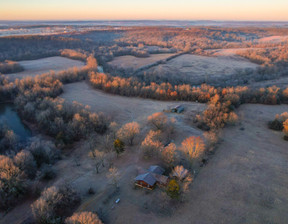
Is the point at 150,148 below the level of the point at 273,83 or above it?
above

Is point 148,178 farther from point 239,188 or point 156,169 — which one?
point 239,188

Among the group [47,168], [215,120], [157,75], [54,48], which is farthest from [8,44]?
[215,120]

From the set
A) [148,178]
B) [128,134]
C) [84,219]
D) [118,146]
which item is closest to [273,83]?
[128,134]

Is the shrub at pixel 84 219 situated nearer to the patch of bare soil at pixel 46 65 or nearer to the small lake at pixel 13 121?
the small lake at pixel 13 121

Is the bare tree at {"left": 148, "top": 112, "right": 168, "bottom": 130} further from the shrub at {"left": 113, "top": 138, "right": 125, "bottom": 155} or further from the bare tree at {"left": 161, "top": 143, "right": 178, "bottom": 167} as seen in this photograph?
the bare tree at {"left": 161, "top": 143, "right": 178, "bottom": 167}

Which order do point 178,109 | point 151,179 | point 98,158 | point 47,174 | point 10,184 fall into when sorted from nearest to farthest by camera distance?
point 10,184 → point 151,179 → point 47,174 → point 98,158 → point 178,109

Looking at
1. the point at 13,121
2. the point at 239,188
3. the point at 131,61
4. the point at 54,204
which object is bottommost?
the point at 13,121

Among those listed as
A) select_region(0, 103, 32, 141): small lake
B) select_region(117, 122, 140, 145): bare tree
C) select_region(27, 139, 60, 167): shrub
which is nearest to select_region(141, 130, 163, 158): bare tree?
select_region(117, 122, 140, 145): bare tree
